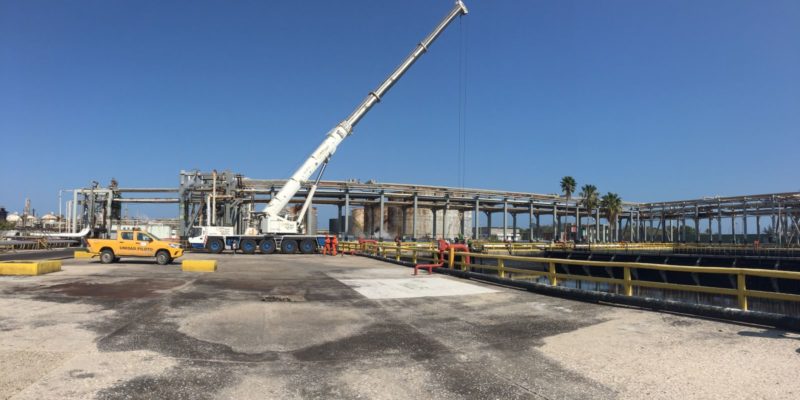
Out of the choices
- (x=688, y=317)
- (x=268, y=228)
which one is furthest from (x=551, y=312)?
(x=268, y=228)

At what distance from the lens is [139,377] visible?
580 centimetres

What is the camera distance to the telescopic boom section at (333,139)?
3675cm

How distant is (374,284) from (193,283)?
592 cm

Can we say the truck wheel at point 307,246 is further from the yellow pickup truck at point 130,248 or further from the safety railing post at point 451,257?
the safety railing post at point 451,257

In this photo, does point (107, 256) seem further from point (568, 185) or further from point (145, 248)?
point (568, 185)

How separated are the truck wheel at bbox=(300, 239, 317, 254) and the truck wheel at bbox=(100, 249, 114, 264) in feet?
48.7

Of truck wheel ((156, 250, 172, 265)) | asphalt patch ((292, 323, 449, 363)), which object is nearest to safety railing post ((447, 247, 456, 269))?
asphalt patch ((292, 323, 449, 363))

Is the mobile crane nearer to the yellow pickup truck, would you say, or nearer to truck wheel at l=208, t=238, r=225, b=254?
truck wheel at l=208, t=238, r=225, b=254

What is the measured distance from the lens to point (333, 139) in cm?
3738

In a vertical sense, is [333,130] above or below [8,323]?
above

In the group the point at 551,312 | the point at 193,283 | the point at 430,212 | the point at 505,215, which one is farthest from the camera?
the point at 430,212

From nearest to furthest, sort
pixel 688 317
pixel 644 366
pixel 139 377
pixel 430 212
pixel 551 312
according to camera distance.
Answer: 1. pixel 139 377
2. pixel 644 366
3. pixel 688 317
4. pixel 551 312
5. pixel 430 212

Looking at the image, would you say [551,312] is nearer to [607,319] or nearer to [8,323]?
[607,319]

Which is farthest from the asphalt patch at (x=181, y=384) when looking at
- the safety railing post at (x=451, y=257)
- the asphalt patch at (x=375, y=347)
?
the safety railing post at (x=451, y=257)
